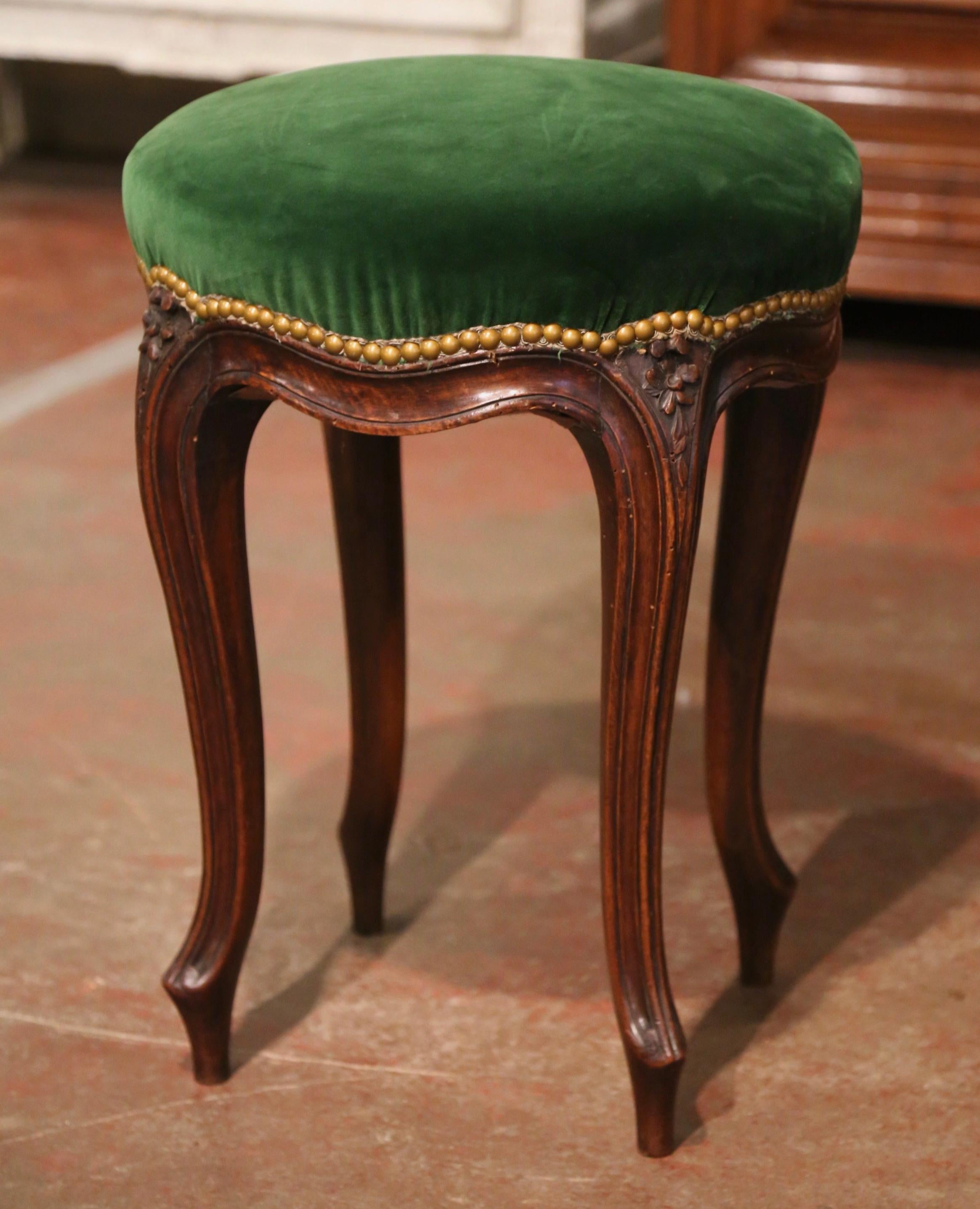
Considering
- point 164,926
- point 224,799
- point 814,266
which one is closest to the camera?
point 814,266

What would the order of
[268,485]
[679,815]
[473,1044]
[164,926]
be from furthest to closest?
[268,485] < [679,815] < [164,926] < [473,1044]

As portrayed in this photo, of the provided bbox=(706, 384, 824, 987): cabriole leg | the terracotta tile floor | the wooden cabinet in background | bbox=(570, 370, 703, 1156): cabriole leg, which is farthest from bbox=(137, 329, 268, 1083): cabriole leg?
the wooden cabinet in background

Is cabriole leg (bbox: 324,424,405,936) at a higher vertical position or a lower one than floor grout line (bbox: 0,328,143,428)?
higher

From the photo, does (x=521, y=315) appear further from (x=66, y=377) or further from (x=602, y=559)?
(x=66, y=377)

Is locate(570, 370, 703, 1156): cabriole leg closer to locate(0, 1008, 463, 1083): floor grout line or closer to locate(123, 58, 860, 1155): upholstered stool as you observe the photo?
locate(123, 58, 860, 1155): upholstered stool

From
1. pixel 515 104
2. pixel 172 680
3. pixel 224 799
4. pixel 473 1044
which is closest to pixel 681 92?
pixel 515 104

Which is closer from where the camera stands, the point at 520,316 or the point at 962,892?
the point at 520,316

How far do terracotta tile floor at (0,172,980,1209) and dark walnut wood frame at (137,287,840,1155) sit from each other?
0.25 ft

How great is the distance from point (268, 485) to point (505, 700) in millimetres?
720

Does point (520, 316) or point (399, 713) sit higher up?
point (520, 316)

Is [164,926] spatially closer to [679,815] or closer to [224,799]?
[224,799]

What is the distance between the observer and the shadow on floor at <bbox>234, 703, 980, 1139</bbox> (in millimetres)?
1261

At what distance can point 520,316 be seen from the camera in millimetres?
852

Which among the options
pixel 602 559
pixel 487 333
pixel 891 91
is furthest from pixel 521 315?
pixel 891 91
